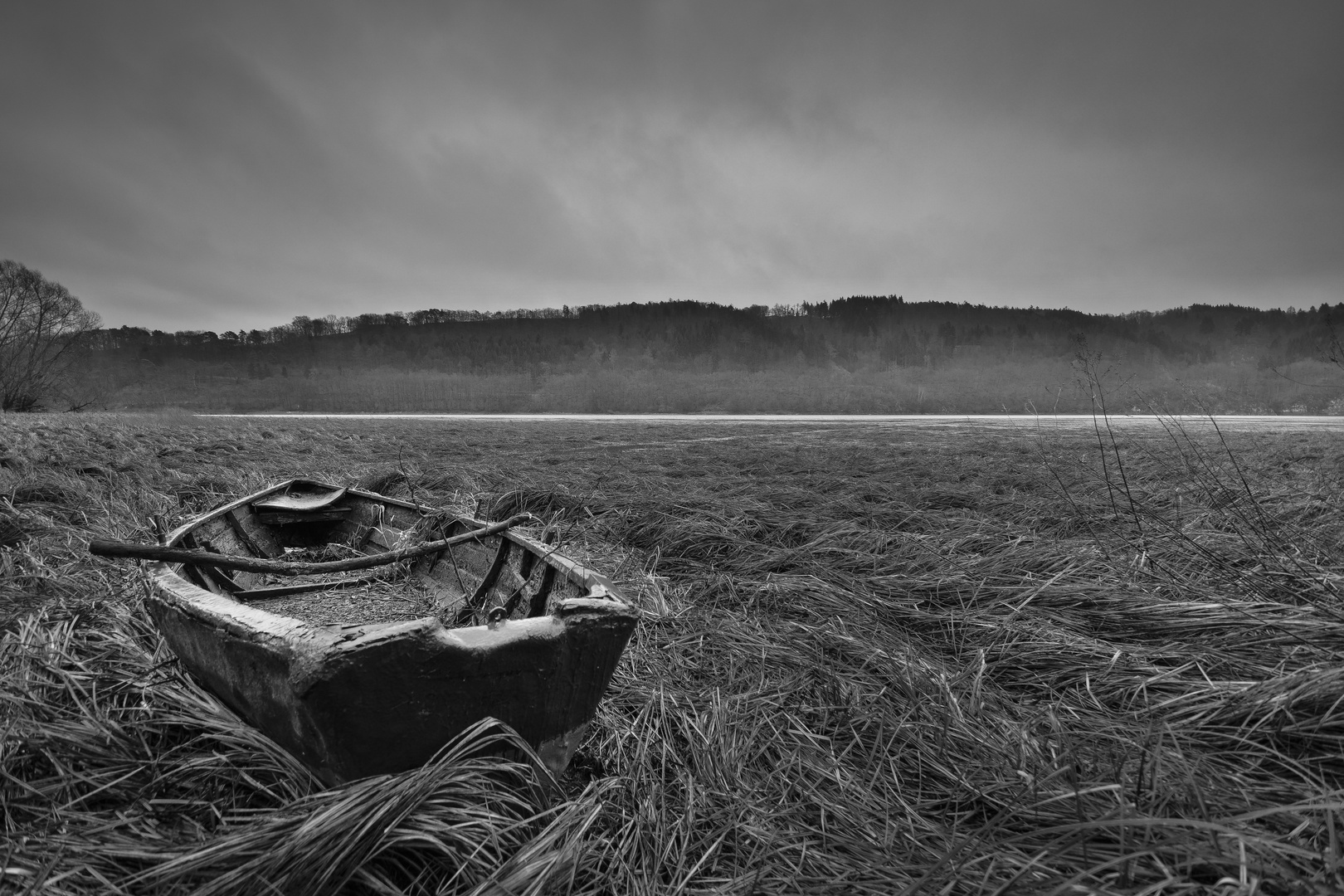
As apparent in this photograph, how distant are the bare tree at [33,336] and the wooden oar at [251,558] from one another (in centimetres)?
3233

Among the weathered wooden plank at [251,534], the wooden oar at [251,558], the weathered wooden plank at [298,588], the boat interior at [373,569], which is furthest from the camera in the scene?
the weathered wooden plank at [251,534]

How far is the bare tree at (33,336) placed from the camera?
84.4ft

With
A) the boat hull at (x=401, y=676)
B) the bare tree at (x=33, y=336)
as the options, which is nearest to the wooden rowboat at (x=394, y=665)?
the boat hull at (x=401, y=676)

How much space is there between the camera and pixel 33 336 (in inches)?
1056

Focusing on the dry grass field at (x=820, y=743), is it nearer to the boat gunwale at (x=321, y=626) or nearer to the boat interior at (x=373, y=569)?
the boat gunwale at (x=321, y=626)

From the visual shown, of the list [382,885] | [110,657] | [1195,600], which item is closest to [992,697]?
[1195,600]

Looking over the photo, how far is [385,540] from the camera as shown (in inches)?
168

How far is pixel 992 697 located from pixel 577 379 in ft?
139

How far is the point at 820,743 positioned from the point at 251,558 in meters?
2.19

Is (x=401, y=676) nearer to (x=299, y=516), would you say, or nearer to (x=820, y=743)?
(x=820, y=743)

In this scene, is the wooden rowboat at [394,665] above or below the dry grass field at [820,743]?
above

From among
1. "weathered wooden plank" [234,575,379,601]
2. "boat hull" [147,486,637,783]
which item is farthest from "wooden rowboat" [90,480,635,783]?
"weathered wooden plank" [234,575,379,601]

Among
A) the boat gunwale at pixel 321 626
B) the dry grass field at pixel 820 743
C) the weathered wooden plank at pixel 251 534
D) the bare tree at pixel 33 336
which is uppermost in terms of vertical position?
the bare tree at pixel 33 336

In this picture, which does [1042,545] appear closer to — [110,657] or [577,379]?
[110,657]
